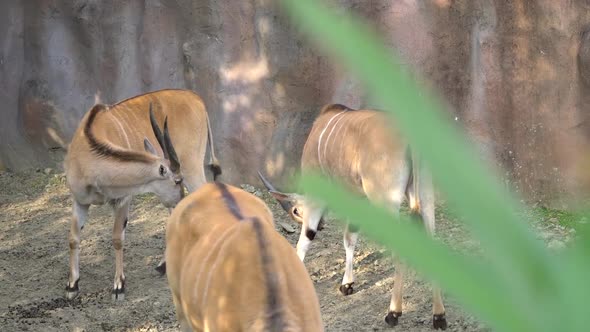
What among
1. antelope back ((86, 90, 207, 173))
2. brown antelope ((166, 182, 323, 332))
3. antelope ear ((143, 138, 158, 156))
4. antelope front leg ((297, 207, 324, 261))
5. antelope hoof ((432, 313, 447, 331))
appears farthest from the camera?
antelope back ((86, 90, 207, 173))

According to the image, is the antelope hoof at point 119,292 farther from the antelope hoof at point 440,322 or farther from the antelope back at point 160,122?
the antelope hoof at point 440,322

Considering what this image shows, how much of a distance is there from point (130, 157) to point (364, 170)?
117 centimetres

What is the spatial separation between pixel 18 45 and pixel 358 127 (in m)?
3.60

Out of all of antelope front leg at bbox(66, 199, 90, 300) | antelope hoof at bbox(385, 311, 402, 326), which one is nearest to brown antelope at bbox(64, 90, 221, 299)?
antelope front leg at bbox(66, 199, 90, 300)

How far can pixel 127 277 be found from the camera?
504 cm

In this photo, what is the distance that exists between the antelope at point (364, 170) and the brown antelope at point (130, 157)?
653 mm

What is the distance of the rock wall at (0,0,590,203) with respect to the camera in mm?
5164

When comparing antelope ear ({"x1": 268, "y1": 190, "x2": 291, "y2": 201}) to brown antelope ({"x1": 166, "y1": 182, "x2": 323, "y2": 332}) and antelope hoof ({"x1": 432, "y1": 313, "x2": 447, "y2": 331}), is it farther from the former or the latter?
brown antelope ({"x1": 166, "y1": 182, "x2": 323, "y2": 332})

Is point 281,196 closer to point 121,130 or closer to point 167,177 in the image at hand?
point 167,177

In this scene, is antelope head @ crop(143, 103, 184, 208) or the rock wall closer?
antelope head @ crop(143, 103, 184, 208)

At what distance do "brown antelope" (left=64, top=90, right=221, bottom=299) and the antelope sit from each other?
0.65m

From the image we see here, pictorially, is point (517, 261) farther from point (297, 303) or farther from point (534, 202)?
point (534, 202)

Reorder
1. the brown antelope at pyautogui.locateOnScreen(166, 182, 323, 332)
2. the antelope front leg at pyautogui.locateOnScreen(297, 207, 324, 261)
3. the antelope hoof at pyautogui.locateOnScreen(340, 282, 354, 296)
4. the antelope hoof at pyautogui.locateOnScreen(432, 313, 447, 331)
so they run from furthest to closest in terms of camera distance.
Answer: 1. the antelope hoof at pyautogui.locateOnScreen(340, 282, 354, 296)
2. the antelope front leg at pyautogui.locateOnScreen(297, 207, 324, 261)
3. the antelope hoof at pyautogui.locateOnScreen(432, 313, 447, 331)
4. the brown antelope at pyautogui.locateOnScreen(166, 182, 323, 332)

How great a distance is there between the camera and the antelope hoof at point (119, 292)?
4738 mm
